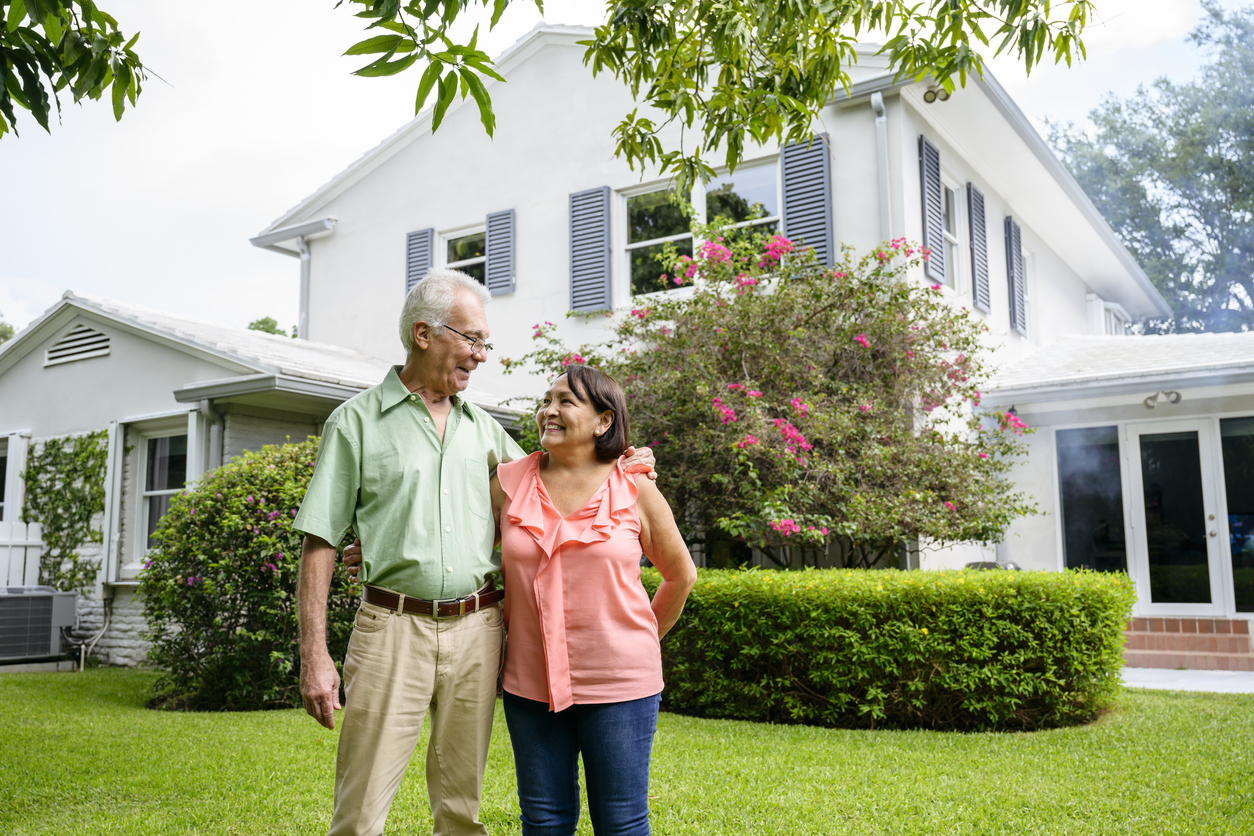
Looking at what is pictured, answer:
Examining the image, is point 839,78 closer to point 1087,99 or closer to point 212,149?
point 1087,99

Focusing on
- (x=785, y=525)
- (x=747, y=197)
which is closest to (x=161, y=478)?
(x=785, y=525)

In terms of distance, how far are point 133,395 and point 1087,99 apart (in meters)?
27.5

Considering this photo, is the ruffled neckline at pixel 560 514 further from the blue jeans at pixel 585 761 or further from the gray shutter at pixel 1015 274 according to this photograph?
the gray shutter at pixel 1015 274

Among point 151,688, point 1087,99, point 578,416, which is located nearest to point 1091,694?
point 578,416

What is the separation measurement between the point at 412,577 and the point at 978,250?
10.0 m

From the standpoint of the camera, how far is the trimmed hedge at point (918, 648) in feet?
20.6

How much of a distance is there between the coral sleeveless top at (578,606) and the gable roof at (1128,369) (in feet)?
28.2

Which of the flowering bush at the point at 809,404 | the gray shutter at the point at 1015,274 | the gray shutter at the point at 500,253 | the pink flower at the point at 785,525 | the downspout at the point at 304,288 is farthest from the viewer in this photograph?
the downspout at the point at 304,288

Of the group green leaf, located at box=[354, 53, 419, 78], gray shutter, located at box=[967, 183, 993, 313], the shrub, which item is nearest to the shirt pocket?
green leaf, located at box=[354, 53, 419, 78]

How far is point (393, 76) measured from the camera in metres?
2.77

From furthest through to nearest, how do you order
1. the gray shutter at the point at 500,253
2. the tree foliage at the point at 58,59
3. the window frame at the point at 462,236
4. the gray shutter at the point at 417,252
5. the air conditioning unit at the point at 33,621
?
the gray shutter at the point at 417,252, the window frame at the point at 462,236, the gray shutter at the point at 500,253, the air conditioning unit at the point at 33,621, the tree foliage at the point at 58,59

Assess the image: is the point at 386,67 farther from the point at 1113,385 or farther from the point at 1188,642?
the point at 1188,642

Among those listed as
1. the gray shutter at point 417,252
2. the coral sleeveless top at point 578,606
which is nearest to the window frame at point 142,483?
the gray shutter at point 417,252

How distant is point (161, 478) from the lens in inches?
388
